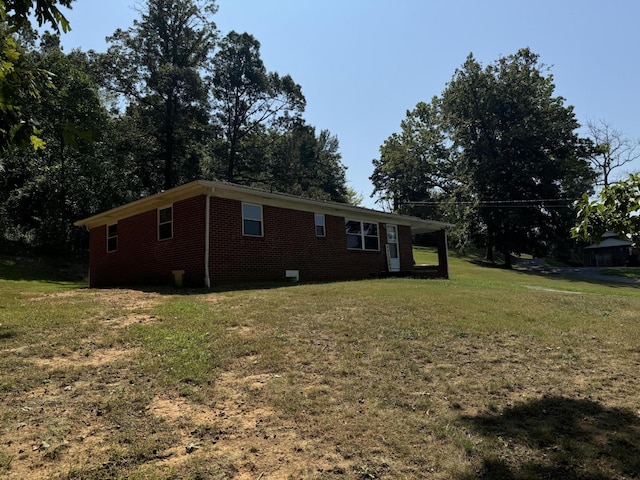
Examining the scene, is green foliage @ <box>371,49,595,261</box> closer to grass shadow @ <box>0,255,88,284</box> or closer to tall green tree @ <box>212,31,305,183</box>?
tall green tree @ <box>212,31,305,183</box>

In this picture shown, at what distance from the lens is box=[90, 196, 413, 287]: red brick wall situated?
12.9m

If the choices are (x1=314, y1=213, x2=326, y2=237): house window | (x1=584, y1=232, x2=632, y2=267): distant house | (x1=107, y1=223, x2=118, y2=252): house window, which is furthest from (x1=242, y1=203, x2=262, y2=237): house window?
(x1=584, y1=232, x2=632, y2=267): distant house

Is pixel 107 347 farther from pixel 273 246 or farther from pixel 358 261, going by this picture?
pixel 358 261

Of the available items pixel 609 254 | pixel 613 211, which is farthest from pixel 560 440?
pixel 609 254

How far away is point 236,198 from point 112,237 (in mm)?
6624

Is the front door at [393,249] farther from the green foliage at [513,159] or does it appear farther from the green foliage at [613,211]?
the green foliage at [513,159]

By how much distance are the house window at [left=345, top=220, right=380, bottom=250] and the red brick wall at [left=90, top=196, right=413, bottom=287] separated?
0.29 m

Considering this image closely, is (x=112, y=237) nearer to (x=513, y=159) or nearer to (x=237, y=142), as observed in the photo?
(x=237, y=142)

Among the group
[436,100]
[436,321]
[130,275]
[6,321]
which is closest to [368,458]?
[436,321]

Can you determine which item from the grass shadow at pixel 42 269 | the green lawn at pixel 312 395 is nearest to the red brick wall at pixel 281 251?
the green lawn at pixel 312 395

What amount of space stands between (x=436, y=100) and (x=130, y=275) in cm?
3785

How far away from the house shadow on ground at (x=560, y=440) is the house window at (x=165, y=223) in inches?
461

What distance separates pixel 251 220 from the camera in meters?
13.8

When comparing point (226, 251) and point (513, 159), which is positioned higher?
point (513, 159)
